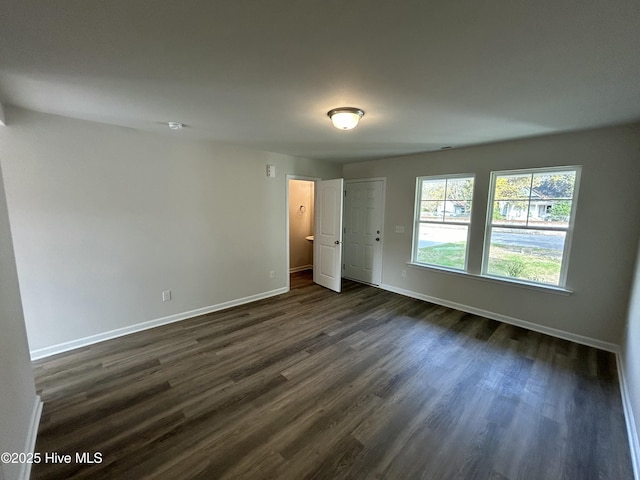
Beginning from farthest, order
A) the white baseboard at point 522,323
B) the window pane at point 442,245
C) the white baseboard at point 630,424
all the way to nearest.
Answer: the window pane at point 442,245, the white baseboard at point 522,323, the white baseboard at point 630,424

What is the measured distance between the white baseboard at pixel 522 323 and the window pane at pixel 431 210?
1313 mm

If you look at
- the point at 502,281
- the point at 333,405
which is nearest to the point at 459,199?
the point at 502,281

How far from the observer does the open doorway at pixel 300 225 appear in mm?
6094

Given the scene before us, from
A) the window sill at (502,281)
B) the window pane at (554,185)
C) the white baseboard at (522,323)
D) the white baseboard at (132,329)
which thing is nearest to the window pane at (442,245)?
the window sill at (502,281)

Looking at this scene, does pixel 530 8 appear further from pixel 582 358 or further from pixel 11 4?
pixel 582 358

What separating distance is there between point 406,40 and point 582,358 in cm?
Result: 359

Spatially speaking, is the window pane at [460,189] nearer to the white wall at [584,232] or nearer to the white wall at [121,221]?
the white wall at [584,232]

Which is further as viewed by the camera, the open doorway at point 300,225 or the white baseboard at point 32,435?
the open doorway at point 300,225

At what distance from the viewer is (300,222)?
6305 millimetres

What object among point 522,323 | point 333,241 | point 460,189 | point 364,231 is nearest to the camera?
point 522,323

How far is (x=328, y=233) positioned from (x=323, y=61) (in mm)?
3458

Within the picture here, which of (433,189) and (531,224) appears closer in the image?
(531,224)

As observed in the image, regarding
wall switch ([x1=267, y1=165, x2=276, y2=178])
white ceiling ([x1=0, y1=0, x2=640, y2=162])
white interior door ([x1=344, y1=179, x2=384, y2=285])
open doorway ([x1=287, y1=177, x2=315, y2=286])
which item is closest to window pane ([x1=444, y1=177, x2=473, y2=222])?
white interior door ([x1=344, y1=179, x2=384, y2=285])

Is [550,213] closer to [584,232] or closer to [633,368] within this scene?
[584,232]
